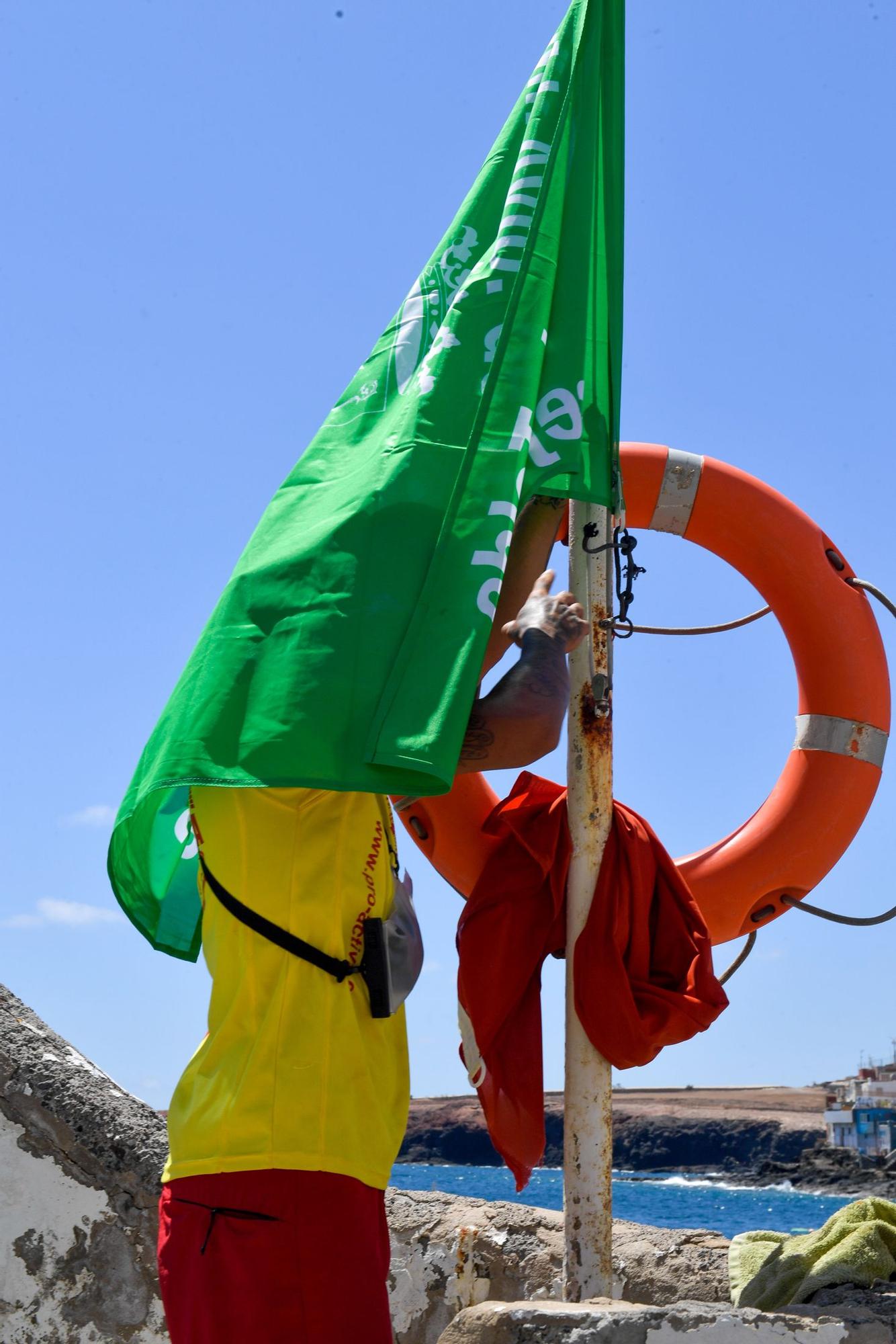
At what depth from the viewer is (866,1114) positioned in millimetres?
44656

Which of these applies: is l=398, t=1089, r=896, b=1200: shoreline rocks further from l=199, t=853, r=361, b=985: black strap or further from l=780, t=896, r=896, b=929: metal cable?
l=199, t=853, r=361, b=985: black strap

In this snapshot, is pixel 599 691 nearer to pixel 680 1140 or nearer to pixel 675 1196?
pixel 675 1196

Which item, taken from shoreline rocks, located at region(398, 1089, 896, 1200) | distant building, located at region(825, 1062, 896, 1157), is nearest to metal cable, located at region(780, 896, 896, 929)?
distant building, located at region(825, 1062, 896, 1157)

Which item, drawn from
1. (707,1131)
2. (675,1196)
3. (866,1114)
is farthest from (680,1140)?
(866,1114)

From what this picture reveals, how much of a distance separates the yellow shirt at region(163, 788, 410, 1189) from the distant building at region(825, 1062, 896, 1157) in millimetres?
45409

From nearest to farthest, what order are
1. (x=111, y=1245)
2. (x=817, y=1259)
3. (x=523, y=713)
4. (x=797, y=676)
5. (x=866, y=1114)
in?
(x=523, y=713), (x=817, y=1259), (x=111, y=1245), (x=797, y=676), (x=866, y=1114)

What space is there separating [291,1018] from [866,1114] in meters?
47.7

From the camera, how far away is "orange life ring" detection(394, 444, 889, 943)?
126 inches

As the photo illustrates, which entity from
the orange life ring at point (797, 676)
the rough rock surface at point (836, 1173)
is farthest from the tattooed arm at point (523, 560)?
the rough rock surface at point (836, 1173)

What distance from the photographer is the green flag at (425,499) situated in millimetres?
1697

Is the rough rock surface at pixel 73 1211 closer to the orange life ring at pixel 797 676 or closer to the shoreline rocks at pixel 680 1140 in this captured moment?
the orange life ring at pixel 797 676

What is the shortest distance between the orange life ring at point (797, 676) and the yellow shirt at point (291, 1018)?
5.64 feet

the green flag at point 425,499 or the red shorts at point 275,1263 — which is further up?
the green flag at point 425,499

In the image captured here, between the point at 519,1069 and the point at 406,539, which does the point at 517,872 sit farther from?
the point at 406,539
